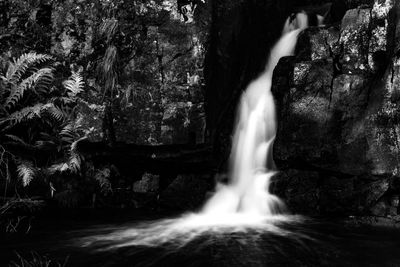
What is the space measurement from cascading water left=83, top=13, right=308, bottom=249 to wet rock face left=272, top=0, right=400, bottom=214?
1.51ft

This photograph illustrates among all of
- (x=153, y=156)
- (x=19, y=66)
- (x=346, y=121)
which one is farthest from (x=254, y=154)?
(x=19, y=66)

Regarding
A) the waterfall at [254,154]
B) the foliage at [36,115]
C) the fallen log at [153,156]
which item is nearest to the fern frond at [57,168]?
the foliage at [36,115]

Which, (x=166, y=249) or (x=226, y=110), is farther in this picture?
(x=226, y=110)

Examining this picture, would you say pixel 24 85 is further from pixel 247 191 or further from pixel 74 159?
pixel 247 191

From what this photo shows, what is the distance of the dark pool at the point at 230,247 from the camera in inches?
181

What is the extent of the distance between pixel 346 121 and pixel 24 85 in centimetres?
601

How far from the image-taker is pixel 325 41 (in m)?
8.05

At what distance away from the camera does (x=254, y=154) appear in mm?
8305

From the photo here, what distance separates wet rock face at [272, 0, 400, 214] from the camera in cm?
691

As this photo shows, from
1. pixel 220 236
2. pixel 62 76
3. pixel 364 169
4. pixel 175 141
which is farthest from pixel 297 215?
pixel 62 76

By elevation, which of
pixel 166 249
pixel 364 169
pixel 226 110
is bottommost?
pixel 166 249

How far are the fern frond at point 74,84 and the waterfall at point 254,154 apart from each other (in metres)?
3.42

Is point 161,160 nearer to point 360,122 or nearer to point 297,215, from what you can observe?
point 297,215

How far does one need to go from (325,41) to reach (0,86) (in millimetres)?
6365
